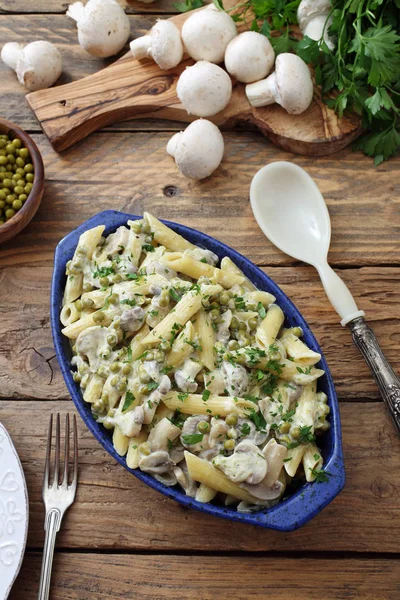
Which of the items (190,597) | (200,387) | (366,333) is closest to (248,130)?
(366,333)

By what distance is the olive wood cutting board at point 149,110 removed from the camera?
8.44 ft

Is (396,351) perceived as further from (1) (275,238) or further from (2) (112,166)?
(2) (112,166)

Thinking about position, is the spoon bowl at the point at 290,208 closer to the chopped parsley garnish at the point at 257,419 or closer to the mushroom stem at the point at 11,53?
the chopped parsley garnish at the point at 257,419

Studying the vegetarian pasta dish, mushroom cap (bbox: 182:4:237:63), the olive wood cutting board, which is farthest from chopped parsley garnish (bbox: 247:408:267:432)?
mushroom cap (bbox: 182:4:237:63)

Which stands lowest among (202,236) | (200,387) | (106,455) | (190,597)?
(190,597)

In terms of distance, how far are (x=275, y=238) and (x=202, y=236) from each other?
14.8 inches

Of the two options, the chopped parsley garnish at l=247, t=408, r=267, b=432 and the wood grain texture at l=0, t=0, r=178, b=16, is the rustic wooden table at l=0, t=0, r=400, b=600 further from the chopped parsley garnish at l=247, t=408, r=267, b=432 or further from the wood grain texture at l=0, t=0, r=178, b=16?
the chopped parsley garnish at l=247, t=408, r=267, b=432

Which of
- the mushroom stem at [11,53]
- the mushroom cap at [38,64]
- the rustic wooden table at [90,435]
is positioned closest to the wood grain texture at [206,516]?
the rustic wooden table at [90,435]

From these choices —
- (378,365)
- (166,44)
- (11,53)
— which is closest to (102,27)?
(166,44)

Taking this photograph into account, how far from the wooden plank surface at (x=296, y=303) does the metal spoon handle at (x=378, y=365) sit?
4.5 inches

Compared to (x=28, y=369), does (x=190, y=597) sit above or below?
below

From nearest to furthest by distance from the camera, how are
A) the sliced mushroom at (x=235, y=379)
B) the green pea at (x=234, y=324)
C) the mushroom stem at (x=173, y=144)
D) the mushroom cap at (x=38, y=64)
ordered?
the sliced mushroom at (x=235, y=379) < the green pea at (x=234, y=324) < the mushroom stem at (x=173, y=144) < the mushroom cap at (x=38, y=64)

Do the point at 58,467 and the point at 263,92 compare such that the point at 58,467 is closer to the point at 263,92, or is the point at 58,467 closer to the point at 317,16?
the point at 263,92

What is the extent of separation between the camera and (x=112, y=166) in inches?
104
